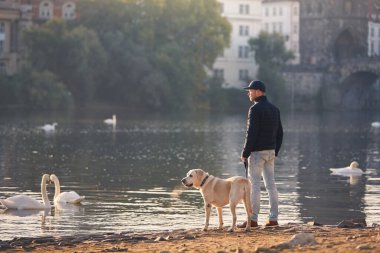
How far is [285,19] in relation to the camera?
171m

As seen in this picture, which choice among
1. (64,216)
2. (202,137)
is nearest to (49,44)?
(202,137)

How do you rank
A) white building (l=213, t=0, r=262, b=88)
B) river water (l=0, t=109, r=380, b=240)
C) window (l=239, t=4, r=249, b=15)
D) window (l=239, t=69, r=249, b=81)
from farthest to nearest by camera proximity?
1. window (l=239, t=4, r=249, b=15)
2. white building (l=213, t=0, r=262, b=88)
3. window (l=239, t=69, r=249, b=81)
4. river water (l=0, t=109, r=380, b=240)

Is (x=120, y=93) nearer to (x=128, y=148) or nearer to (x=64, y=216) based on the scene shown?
(x=128, y=148)

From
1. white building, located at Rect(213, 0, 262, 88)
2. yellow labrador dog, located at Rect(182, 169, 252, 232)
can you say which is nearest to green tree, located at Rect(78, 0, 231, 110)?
white building, located at Rect(213, 0, 262, 88)

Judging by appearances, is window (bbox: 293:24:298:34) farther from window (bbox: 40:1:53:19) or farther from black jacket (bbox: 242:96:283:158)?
black jacket (bbox: 242:96:283:158)

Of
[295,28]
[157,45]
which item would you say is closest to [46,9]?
[157,45]

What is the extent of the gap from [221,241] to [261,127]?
9.81 feet

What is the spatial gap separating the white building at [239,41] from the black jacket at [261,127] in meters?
138

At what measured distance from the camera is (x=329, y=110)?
154 meters

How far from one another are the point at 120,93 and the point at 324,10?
189 feet

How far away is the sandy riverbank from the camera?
20.2 meters

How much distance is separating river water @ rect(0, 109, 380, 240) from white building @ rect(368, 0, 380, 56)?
77.4m

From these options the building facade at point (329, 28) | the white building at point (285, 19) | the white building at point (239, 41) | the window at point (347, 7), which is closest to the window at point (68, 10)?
the white building at point (239, 41)

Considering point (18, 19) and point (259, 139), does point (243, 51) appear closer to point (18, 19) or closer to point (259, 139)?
point (18, 19)
